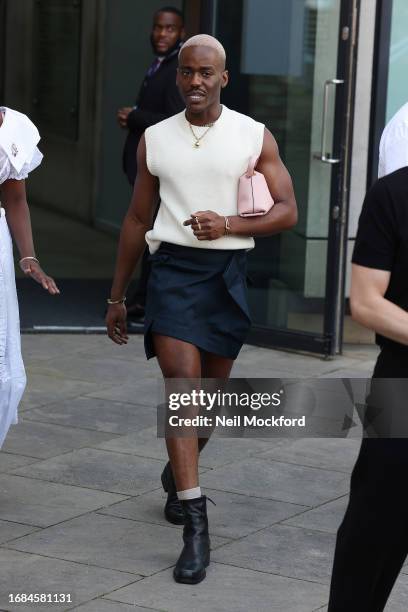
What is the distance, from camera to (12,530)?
17.1 feet

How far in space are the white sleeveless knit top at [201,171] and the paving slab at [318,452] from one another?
1.53 metres

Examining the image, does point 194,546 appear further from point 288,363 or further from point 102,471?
point 288,363

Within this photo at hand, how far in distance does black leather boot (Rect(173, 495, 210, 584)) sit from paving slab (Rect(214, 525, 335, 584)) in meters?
0.14

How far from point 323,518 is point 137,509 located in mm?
709

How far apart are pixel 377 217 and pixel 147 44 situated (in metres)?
9.77

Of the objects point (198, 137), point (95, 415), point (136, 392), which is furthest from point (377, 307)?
point (136, 392)

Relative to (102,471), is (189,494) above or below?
above

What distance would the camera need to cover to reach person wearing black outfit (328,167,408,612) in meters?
3.63

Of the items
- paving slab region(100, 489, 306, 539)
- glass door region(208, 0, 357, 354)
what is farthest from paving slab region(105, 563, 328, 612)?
glass door region(208, 0, 357, 354)

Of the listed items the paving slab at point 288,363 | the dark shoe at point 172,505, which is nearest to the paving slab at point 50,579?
the dark shoe at point 172,505

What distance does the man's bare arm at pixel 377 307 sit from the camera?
3609 mm

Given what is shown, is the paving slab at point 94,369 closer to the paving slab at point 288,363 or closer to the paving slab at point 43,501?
the paving slab at point 288,363

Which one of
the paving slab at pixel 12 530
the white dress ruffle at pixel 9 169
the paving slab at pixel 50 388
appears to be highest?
the white dress ruffle at pixel 9 169

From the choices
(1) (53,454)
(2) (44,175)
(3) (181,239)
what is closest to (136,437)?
(1) (53,454)
